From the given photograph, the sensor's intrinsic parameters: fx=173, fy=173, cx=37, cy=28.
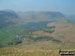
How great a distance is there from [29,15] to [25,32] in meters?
2.92

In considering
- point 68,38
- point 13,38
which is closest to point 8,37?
point 13,38

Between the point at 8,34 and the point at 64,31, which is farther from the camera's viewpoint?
the point at 64,31

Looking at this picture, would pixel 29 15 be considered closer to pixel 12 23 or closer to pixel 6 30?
pixel 12 23

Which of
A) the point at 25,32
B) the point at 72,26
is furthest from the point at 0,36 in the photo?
the point at 72,26

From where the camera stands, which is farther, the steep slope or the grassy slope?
the steep slope

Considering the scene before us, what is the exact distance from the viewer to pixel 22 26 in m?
16.8

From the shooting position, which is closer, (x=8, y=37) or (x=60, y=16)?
(x=8, y=37)

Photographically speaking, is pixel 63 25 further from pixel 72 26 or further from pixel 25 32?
pixel 25 32

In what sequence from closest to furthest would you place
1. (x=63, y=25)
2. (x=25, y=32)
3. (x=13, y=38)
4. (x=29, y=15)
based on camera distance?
(x=13, y=38) → (x=25, y=32) → (x=63, y=25) → (x=29, y=15)

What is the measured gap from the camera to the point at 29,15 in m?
18.4

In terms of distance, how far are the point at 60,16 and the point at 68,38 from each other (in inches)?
126

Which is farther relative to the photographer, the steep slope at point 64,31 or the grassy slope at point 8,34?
the steep slope at point 64,31

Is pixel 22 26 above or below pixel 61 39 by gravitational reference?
above

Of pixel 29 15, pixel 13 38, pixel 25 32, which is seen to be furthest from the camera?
pixel 29 15
